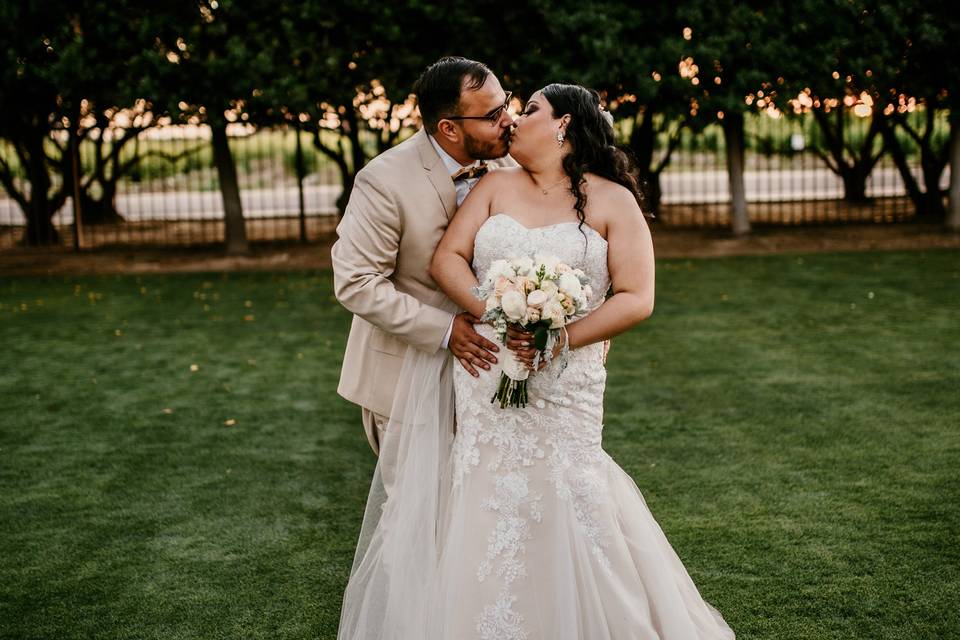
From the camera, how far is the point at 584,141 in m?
3.71

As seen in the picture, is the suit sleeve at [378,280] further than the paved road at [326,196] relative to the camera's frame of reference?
No

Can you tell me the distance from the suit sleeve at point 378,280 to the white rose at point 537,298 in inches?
23.4

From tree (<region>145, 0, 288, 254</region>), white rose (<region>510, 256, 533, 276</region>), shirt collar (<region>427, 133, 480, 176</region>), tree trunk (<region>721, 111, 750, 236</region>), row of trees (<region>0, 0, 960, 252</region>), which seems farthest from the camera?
tree trunk (<region>721, 111, 750, 236</region>)

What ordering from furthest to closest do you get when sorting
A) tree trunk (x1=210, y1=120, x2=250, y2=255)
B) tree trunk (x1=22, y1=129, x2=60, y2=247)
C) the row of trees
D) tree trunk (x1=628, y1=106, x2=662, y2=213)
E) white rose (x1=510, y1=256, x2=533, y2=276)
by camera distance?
tree trunk (x1=628, y1=106, x2=662, y2=213), tree trunk (x1=22, y1=129, x2=60, y2=247), tree trunk (x1=210, y1=120, x2=250, y2=255), the row of trees, white rose (x1=510, y1=256, x2=533, y2=276)

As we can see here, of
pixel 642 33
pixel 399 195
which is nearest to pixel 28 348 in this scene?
pixel 399 195

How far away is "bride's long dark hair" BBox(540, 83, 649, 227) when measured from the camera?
3.67 meters

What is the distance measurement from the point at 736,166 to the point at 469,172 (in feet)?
42.7

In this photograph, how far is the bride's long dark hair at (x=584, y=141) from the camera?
3674 mm

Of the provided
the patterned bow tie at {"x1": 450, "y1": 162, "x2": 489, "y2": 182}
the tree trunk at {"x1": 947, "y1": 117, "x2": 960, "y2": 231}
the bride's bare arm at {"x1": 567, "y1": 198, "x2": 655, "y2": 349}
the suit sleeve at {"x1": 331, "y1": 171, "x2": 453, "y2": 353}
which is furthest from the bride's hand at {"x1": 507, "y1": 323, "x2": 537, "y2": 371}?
the tree trunk at {"x1": 947, "y1": 117, "x2": 960, "y2": 231}

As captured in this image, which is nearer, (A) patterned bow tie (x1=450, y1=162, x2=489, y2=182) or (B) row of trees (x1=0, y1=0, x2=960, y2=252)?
A: (A) patterned bow tie (x1=450, y1=162, x2=489, y2=182)

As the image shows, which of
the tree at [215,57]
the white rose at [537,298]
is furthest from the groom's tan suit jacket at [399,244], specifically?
the tree at [215,57]

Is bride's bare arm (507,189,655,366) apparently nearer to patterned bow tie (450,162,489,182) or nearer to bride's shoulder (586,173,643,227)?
bride's shoulder (586,173,643,227)

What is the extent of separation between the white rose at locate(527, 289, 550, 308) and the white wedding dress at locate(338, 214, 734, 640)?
39 cm

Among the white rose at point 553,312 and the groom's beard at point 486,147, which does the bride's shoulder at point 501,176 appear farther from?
the white rose at point 553,312
